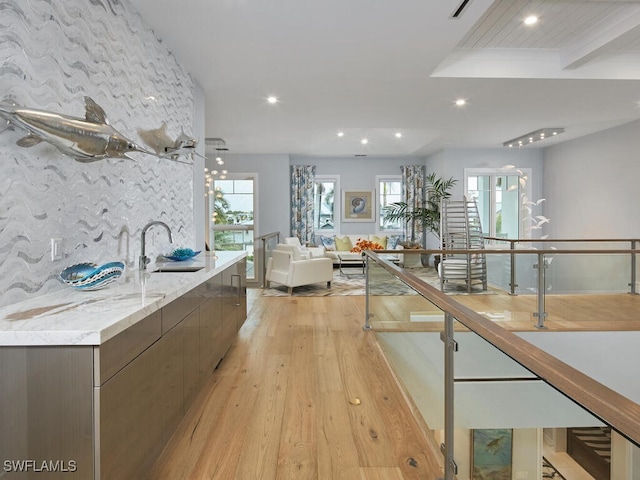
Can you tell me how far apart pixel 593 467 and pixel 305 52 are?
345 centimetres

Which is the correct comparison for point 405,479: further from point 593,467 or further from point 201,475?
point 593,467

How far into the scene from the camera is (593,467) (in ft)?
2.53

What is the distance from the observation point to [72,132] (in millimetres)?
1660

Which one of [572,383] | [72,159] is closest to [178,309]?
[72,159]

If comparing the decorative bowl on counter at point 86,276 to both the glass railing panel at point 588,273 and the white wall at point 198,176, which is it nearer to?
the white wall at point 198,176

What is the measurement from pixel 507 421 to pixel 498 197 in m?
8.31

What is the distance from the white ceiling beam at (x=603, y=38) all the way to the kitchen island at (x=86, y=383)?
13.1 ft

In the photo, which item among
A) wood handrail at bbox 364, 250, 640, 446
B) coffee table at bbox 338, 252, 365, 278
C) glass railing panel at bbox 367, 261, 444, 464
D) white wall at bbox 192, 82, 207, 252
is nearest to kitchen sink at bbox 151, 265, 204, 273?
white wall at bbox 192, 82, 207, 252

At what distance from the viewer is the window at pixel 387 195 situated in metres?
9.72

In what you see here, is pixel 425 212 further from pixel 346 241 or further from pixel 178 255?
pixel 178 255

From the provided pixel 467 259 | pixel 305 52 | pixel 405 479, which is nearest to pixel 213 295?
pixel 405 479

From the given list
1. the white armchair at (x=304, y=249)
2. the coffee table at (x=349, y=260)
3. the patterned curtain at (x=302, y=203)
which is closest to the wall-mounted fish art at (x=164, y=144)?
the white armchair at (x=304, y=249)

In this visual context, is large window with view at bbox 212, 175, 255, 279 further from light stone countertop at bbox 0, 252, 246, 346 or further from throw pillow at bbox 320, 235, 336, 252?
light stone countertop at bbox 0, 252, 246, 346

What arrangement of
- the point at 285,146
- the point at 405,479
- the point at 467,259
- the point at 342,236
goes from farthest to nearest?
1. the point at 342,236
2. the point at 285,146
3. the point at 467,259
4. the point at 405,479
